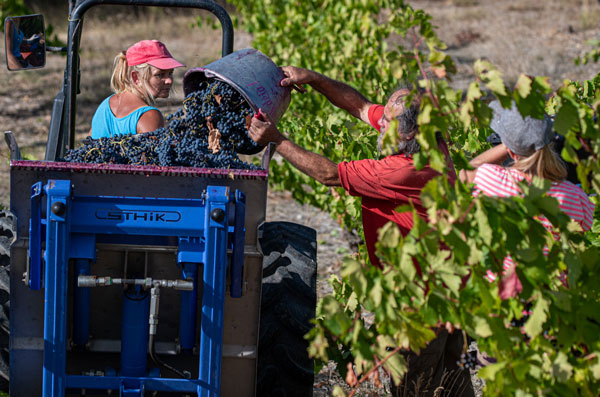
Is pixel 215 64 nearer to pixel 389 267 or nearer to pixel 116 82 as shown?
pixel 116 82

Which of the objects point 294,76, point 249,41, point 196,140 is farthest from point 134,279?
point 249,41

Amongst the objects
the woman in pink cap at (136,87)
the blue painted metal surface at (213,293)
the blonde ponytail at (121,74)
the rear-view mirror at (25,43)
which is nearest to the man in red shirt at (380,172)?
the blue painted metal surface at (213,293)

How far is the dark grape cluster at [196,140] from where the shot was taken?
3.32 meters

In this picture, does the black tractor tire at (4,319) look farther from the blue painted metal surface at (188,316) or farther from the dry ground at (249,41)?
the dry ground at (249,41)

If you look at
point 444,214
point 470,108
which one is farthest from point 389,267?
point 470,108

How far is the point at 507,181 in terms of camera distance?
2.89 metres

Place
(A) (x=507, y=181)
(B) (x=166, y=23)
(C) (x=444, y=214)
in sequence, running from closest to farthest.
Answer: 1. (C) (x=444, y=214)
2. (A) (x=507, y=181)
3. (B) (x=166, y=23)

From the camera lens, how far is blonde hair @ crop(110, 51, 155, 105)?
406 cm

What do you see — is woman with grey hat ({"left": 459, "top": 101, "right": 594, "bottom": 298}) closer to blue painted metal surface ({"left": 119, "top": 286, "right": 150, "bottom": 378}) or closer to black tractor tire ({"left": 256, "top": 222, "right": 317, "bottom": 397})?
black tractor tire ({"left": 256, "top": 222, "right": 317, "bottom": 397})

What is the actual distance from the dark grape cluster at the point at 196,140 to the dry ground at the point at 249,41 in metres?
2.50

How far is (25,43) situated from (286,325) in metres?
1.92

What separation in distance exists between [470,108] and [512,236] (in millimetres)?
390

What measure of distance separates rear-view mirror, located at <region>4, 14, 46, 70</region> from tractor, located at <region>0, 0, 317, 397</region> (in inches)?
44.4

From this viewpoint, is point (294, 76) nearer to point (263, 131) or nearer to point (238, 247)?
point (263, 131)
